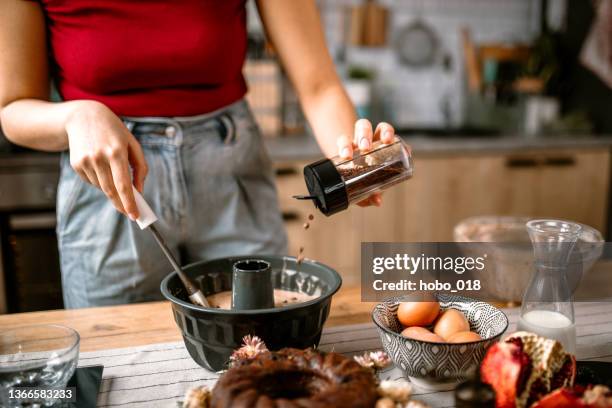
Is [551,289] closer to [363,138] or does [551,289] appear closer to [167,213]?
[363,138]

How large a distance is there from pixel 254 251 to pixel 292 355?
61 centimetres

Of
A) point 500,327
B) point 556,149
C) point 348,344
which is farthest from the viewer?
point 556,149

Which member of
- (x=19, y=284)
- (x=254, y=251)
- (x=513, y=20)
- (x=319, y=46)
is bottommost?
(x=19, y=284)

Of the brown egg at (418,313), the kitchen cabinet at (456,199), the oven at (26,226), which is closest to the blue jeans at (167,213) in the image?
the brown egg at (418,313)

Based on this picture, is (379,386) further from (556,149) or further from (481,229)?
(556,149)

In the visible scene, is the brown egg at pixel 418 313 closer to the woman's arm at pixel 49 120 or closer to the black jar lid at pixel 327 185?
the black jar lid at pixel 327 185

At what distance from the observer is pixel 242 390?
0.64 metres

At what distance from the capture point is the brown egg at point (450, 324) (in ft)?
2.74

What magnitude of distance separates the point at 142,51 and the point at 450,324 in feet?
2.45

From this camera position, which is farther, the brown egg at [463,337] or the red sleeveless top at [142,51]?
the red sleeveless top at [142,51]

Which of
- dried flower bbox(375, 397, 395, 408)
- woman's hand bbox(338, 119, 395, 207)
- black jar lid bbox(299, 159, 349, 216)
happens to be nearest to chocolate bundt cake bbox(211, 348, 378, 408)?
dried flower bbox(375, 397, 395, 408)

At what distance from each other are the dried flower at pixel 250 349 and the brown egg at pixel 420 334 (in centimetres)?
19

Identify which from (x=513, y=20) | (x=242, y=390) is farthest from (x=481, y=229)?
(x=513, y=20)

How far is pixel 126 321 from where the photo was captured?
1.05 meters
